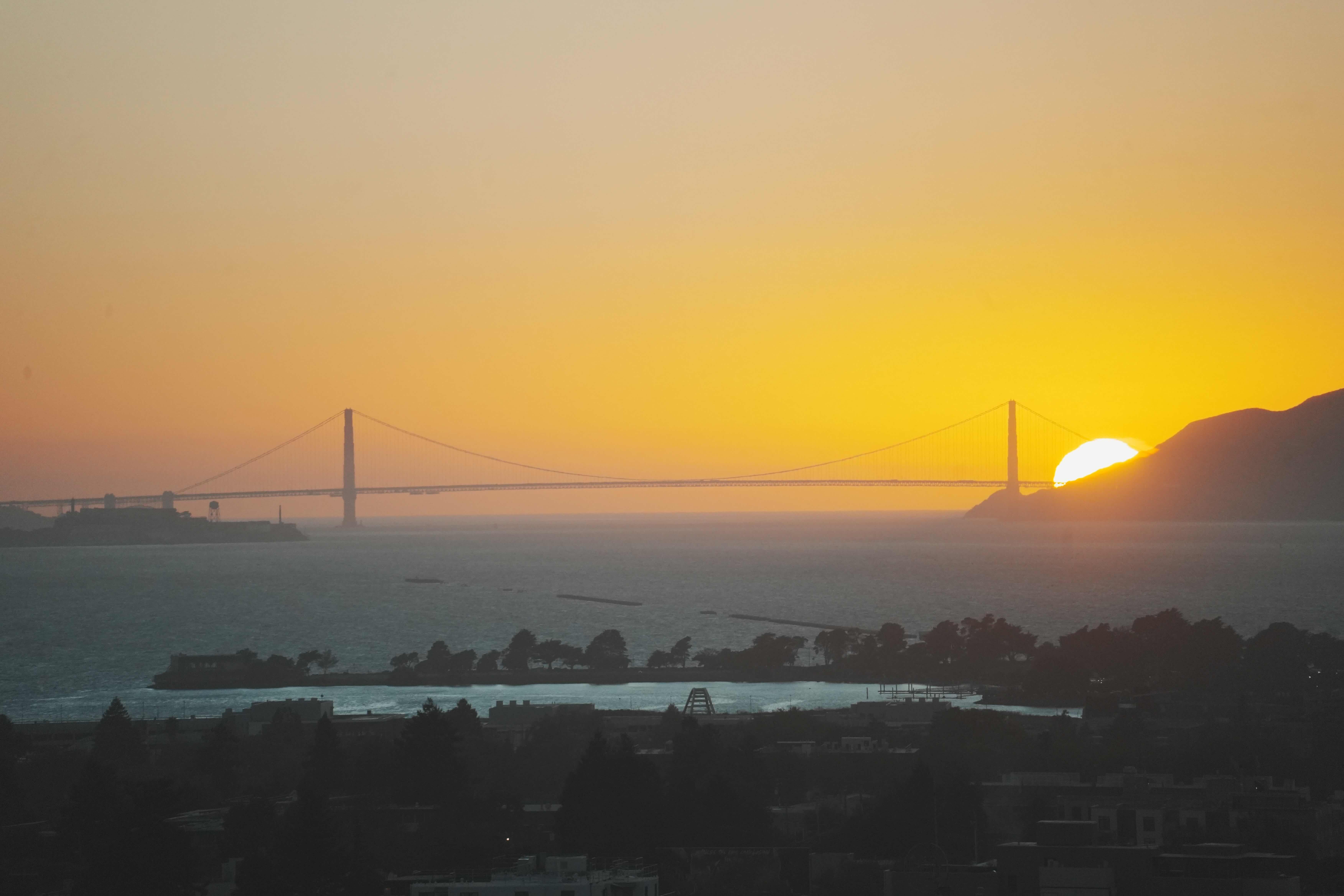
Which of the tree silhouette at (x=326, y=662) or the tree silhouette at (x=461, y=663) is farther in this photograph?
the tree silhouette at (x=326, y=662)

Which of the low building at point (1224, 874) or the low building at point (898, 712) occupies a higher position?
the low building at point (1224, 874)

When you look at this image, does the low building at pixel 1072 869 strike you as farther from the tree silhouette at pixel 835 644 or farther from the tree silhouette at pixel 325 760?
the tree silhouette at pixel 835 644

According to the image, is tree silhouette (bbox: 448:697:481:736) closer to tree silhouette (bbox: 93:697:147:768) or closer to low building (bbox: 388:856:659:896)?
tree silhouette (bbox: 93:697:147:768)

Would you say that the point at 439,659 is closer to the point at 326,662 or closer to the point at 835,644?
the point at 326,662

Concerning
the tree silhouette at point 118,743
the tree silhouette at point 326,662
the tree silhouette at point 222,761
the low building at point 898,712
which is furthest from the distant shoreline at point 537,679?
the tree silhouette at point 222,761

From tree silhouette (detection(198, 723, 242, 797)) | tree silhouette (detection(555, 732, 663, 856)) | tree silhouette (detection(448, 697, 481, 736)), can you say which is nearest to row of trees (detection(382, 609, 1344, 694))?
tree silhouette (detection(448, 697, 481, 736))
